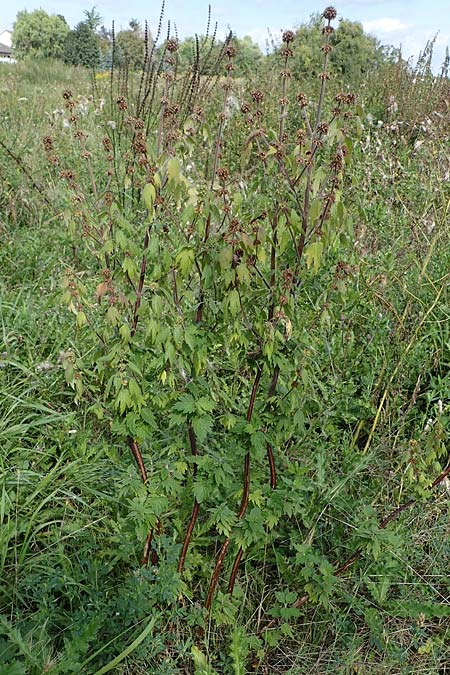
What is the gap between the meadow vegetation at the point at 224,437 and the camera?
159 cm

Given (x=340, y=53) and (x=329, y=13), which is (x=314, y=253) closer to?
(x=329, y=13)

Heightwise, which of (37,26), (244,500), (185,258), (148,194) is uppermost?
(37,26)

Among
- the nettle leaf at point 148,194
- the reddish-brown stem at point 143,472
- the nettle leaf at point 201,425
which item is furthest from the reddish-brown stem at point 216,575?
the nettle leaf at point 148,194

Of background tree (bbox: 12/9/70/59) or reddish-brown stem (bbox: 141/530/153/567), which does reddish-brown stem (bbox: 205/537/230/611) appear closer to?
reddish-brown stem (bbox: 141/530/153/567)

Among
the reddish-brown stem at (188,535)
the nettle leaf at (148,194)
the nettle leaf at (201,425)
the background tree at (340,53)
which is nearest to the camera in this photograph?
the nettle leaf at (148,194)

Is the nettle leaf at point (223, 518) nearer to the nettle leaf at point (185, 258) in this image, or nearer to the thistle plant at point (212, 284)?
the thistle plant at point (212, 284)

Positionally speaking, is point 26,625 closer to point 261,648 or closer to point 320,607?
point 261,648

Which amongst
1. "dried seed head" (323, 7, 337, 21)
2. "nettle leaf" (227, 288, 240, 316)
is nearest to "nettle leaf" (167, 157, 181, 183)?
"nettle leaf" (227, 288, 240, 316)

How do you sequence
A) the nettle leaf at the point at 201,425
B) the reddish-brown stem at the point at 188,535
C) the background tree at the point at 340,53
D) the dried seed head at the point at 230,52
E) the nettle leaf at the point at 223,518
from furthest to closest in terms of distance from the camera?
the background tree at the point at 340,53
the reddish-brown stem at the point at 188,535
the nettle leaf at the point at 223,518
the nettle leaf at the point at 201,425
the dried seed head at the point at 230,52

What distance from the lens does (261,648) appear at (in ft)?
6.51

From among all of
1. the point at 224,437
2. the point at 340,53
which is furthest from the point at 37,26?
the point at 224,437

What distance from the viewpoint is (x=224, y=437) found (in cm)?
212

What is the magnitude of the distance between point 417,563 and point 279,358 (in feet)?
3.50

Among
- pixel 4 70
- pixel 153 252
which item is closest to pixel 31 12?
pixel 4 70
